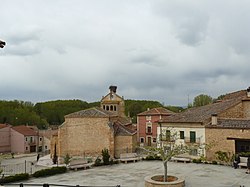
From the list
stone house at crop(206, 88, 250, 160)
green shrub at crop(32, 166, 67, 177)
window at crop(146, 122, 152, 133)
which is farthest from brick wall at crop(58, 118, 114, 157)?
window at crop(146, 122, 152, 133)

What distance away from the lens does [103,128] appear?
36156 millimetres

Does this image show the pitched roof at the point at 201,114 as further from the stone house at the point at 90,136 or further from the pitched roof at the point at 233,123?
the stone house at the point at 90,136

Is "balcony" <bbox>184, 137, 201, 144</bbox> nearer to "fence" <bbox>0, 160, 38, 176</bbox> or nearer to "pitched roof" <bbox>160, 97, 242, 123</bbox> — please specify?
"pitched roof" <bbox>160, 97, 242, 123</bbox>

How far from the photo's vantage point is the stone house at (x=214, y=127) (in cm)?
2752

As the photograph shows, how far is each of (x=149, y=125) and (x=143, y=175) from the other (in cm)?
2977

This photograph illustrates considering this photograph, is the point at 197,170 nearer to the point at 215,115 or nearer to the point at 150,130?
the point at 215,115

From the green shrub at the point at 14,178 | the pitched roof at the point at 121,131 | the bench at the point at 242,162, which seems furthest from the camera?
the pitched roof at the point at 121,131

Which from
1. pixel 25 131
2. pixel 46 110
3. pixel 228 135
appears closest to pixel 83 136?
pixel 228 135

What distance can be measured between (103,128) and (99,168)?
9185 mm

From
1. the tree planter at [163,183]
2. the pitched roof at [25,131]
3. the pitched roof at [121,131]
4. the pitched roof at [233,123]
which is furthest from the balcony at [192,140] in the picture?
the pitched roof at [25,131]

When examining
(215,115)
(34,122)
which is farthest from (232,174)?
(34,122)

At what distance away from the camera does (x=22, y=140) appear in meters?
59.9

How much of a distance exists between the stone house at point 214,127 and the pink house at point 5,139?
120 feet

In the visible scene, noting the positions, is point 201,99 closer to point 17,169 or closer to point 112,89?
point 112,89
